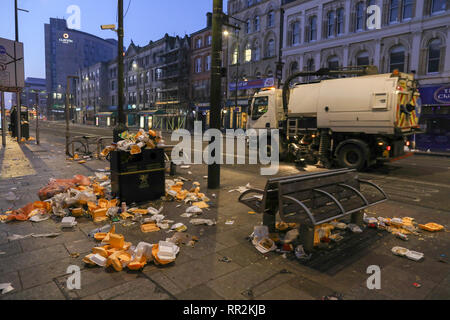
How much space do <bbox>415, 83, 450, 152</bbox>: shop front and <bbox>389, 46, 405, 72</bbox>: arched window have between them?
291cm

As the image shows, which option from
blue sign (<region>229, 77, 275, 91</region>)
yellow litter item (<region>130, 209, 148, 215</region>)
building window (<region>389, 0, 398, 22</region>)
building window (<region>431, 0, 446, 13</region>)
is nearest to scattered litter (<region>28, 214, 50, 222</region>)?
yellow litter item (<region>130, 209, 148, 215</region>)

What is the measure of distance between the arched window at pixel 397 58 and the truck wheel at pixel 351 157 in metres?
16.3

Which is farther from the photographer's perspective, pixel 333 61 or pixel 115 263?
pixel 333 61

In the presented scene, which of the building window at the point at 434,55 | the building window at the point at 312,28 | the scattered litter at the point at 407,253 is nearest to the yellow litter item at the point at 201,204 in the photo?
the scattered litter at the point at 407,253

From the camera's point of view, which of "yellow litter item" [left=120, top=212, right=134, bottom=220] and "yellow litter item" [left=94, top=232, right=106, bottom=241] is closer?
"yellow litter item" [left=94, top=232, right=106, bottom=241]

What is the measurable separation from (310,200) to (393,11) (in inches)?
1024

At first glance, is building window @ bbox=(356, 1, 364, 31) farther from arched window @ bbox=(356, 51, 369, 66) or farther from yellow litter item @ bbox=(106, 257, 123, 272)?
yellow litter item @ bbox=(106, 257, 123, 272)

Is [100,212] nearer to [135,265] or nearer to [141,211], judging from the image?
[141,211]

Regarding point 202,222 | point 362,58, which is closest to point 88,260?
point 202,222

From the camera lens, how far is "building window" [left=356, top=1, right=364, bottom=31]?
26031 millimetres

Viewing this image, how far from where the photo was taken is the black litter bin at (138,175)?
6075 mm

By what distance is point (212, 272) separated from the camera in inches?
139

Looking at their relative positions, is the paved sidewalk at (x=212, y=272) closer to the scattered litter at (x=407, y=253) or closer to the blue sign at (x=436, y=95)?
the scattered litter at (x=407, y=253)
